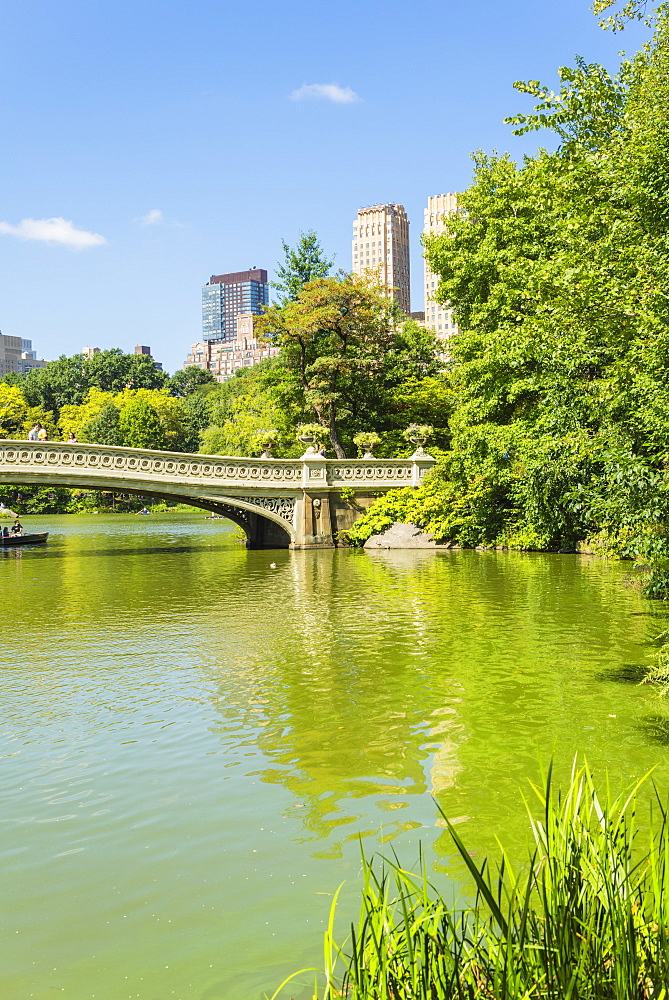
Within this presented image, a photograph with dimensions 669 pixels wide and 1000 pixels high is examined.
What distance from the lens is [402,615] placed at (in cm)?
1326

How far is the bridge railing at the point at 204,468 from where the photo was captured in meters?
25.4

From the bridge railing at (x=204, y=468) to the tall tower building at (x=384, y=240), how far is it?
131m

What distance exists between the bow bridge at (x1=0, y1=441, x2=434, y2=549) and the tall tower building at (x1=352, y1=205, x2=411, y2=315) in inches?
5151

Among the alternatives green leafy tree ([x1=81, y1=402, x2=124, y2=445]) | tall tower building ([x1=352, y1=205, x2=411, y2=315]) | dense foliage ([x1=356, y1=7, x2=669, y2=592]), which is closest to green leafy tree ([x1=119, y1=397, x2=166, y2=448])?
green leafy tree ([x1=81, y1=402, x2=124, y2=445])

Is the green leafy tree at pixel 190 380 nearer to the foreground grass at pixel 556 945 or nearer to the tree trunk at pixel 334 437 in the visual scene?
the tree trunk at pixel 334 437

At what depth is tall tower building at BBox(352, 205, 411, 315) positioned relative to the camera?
15662 cm

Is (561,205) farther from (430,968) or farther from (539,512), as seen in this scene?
(430,968)

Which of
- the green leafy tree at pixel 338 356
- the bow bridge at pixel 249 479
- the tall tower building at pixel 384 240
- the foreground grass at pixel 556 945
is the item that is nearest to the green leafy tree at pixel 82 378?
the green leafy tree at pixel 338 356

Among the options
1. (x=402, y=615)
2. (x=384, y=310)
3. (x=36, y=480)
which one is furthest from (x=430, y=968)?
(x=384, y=310)

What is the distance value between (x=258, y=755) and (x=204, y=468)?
21.5m

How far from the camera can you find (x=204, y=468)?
1086 inches

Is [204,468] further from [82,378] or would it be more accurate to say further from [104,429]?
[82,378]

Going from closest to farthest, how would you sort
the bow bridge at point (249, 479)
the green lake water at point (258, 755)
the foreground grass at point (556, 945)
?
the foreground grass at point (556, 945) < the green lake water at point (258, 755) < the bow bridge at point (249, 479)

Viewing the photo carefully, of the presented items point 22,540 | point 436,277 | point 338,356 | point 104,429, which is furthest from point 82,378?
point 436,277
